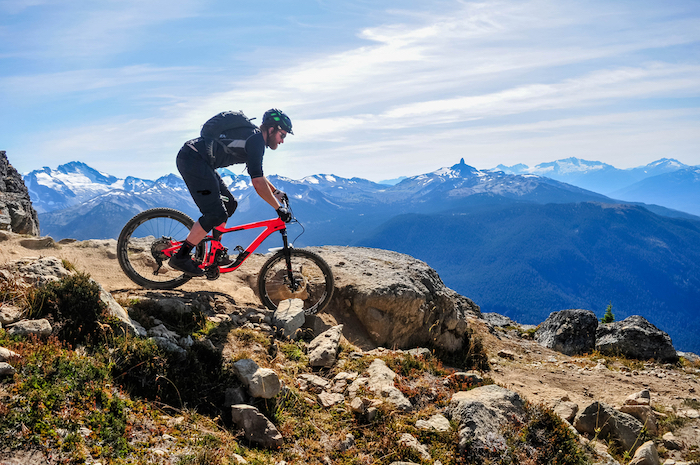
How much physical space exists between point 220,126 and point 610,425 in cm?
938

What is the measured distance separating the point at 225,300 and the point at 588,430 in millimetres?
7848

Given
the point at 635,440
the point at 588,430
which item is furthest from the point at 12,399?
the point at 635,440

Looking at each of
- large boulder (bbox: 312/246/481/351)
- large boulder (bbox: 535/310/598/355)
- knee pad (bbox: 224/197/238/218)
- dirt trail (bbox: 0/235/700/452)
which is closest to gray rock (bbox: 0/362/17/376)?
dirt trail (bbox: 0/235/700/452)

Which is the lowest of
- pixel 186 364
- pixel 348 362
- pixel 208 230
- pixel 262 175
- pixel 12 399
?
pixel 348 362

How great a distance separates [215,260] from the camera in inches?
344

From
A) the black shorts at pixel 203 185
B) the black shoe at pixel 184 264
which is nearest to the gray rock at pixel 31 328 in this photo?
the black shoe at pixel 184 264

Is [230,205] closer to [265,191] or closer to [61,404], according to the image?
[265,191]

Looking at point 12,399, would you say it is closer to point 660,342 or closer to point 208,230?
point 208,230

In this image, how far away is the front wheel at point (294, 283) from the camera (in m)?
9.38

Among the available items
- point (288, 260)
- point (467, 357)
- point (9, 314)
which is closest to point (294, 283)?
point (288, 260)

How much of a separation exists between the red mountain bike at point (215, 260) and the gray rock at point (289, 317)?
1.59 ft

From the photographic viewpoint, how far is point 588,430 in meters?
7.16

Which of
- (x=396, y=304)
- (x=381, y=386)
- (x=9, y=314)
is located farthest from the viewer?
(x=396, y=304)

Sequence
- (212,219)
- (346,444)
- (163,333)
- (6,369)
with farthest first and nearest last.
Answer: (212,219) → (163,333) → (346,444) → (6,369)
